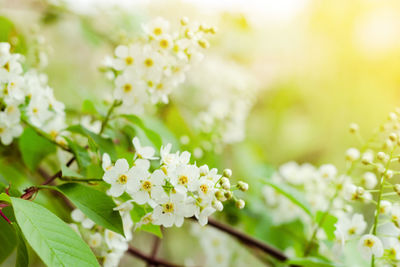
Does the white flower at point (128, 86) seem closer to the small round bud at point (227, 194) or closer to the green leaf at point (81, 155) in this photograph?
the green leaf at point (81, 155)

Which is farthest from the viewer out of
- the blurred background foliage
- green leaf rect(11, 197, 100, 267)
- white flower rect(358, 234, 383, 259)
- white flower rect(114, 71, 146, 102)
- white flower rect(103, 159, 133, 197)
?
the blurred background foliage

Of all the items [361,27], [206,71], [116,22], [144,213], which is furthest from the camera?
[361,27]

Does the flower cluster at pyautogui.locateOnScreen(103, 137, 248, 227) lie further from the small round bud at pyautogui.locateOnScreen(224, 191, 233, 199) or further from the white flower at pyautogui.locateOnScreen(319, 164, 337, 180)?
the white flower at pyautogui.locateOnScreen(319, 164, 337, 180)

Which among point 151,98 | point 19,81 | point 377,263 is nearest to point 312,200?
point 377,263

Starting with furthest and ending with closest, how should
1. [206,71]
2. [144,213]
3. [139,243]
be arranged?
[139,243] < [206,71] < [144,213]

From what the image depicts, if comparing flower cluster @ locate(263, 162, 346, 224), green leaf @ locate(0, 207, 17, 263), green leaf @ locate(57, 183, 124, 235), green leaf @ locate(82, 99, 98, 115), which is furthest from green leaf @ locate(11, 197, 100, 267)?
flower cluster @ locate(263, 162, 346, 224)

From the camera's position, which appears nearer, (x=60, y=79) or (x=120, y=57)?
(x=120, y=57)

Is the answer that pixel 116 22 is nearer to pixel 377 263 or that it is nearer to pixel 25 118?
pixel 25 118
